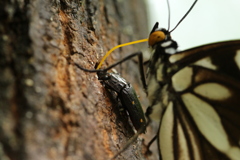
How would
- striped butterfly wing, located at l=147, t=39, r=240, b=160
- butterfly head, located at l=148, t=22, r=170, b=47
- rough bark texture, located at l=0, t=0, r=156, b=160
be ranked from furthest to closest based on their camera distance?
butterfly head, located at l=148, t=22, r=170, b=47 → striped butterfly wing, located at l=147, t=39, r=240, b=160 → rough bark texture, located at l=0, t=0, r=156, b=160

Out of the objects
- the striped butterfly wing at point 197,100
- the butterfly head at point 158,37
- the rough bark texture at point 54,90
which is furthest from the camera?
the butterfly head at point 158,37

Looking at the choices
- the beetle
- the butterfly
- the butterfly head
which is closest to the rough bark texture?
the beetle

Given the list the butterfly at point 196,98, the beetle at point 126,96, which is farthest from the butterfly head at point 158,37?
the beetle at point 126,96

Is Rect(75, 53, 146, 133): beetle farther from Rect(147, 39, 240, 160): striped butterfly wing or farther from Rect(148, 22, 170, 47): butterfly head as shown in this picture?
Rect(148, 22, 170, 47): butterfly head

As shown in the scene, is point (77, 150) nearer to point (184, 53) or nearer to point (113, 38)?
point (184, 53)

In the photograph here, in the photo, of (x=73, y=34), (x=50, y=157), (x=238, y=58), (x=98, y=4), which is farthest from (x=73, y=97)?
(x=98, y=4)

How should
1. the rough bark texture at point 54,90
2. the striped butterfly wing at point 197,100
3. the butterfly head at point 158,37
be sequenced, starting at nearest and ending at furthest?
the rough bark texture at point 54,90, the striped butterfly wing at point 197,100, the butterfly head at point 158,37

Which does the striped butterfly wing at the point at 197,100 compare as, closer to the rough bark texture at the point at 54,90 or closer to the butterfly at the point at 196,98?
the butterfly at the point at 196,98
